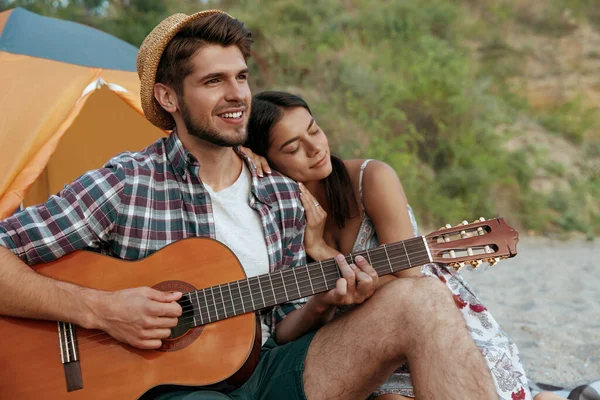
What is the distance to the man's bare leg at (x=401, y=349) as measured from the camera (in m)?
1.74

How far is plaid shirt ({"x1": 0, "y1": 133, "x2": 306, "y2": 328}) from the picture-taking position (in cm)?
207

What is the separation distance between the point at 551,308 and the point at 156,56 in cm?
335

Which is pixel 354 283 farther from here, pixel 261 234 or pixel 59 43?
pixel 59 43

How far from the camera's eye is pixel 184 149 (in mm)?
2293

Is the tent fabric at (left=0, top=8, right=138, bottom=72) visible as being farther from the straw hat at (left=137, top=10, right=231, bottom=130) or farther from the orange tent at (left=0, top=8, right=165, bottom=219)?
the straw hat at (left=137, top=10, right=231, bottom=130)

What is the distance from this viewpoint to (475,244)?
195cm

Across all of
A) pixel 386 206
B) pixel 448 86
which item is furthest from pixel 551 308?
pixel 448 86

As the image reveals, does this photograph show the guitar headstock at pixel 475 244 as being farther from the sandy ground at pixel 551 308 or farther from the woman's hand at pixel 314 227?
the sandy ground at pixel 551 308

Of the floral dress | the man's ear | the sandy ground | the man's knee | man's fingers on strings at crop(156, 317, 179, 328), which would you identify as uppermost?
the man's ear

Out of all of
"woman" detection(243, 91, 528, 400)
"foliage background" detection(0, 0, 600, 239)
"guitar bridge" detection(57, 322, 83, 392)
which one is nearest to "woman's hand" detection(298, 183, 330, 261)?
"woman" detection(243, 91, 528, 400)

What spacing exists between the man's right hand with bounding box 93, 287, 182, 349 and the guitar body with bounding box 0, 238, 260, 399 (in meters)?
0.05

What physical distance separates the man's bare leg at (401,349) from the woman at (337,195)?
36 cm

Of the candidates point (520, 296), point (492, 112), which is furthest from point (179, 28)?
point (492, 112)

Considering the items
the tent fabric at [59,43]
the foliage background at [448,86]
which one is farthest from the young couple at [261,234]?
the foliage background at [448,86]
